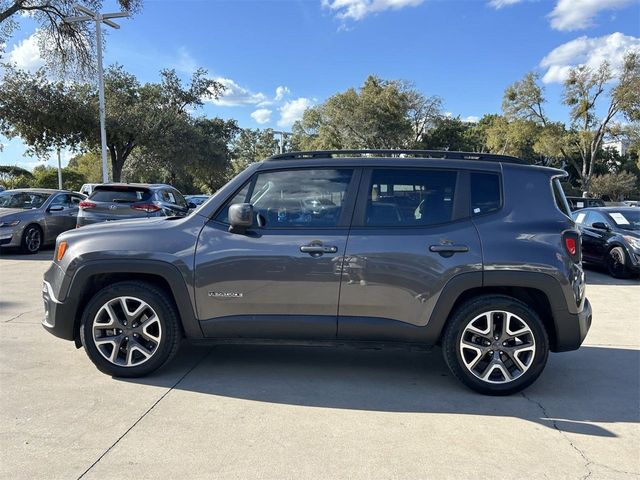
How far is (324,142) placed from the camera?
39.3 m

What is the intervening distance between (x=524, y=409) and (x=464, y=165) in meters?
1.95

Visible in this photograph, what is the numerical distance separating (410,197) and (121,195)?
25.7 feet

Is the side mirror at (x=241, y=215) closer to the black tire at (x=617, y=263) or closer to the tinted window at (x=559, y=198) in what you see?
the tinted window at (x=559, y=198)

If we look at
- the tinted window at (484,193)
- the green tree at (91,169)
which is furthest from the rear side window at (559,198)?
the green tree at (91,169)

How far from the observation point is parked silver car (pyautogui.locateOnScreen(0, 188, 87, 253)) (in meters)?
10.9

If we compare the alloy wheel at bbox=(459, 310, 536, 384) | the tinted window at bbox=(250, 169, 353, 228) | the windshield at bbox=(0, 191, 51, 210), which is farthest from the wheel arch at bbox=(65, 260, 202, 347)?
the windshield at bbox=(0, 191, 51, 210)

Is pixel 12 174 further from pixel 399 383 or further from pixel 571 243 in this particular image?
pixel 571 243

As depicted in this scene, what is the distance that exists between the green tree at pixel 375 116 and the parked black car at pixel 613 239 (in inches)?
977

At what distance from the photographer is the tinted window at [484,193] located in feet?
12.5

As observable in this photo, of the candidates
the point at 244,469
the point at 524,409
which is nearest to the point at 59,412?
the point at 244,469

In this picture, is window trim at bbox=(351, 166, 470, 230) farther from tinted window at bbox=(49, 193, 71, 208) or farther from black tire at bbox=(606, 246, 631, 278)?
tinted window at bbox=(49, 193, 71, 208)

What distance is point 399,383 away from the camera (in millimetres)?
4039

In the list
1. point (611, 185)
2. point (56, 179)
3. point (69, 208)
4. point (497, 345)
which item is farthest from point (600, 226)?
point (56, 179)

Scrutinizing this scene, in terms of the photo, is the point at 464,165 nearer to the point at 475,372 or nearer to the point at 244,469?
the point at 475,372
